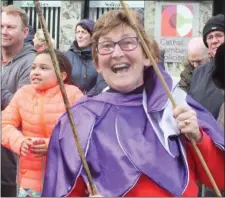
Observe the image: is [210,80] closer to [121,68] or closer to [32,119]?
[32,119]

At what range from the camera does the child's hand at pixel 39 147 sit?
250cm

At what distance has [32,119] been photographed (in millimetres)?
2760

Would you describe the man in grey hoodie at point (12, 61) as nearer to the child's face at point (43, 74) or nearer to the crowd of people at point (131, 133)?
the child's face at point (43, 74)

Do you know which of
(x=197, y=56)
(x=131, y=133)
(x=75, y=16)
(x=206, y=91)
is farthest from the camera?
(x=75, y=16)

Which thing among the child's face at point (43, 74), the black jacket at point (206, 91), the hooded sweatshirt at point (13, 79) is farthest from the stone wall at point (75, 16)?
the child's face at point (43, 74)

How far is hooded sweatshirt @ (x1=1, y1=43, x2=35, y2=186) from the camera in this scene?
10.1ft

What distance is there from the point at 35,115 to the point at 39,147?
0.29 metres

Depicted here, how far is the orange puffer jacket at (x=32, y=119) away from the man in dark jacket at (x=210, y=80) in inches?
24.4

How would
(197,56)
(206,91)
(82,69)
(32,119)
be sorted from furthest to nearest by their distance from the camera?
(197,56) < (82,69) < (206,91) < (32,119)

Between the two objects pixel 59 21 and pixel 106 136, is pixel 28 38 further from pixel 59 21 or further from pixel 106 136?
pixel 59 21

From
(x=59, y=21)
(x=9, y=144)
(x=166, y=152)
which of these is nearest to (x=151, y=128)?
(x=166, y=152)

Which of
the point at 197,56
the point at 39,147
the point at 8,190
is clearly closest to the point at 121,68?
the point at 39,147

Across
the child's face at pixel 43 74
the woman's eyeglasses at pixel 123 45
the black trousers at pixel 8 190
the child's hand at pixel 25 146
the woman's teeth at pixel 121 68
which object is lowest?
the black trousers at pixel 8 190

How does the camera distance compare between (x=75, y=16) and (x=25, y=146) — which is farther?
(x=75, y=16)
